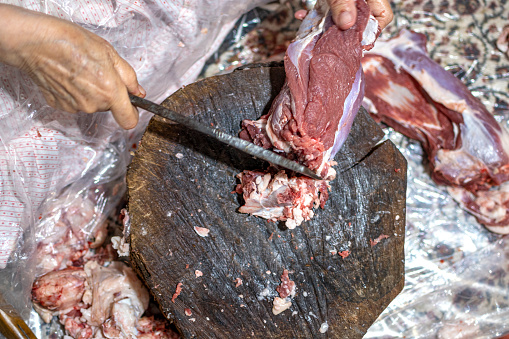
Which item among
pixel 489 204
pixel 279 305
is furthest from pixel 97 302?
pixel 489 204

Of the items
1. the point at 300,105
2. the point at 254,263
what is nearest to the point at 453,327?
the point at 254,263

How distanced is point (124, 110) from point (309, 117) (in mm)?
718

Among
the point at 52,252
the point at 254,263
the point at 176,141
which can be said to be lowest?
the point at 52,252

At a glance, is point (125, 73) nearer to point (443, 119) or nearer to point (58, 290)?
point (58, 290)

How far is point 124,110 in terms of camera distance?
5.13ft

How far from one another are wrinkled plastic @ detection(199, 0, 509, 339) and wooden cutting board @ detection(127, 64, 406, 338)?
888 millimetres

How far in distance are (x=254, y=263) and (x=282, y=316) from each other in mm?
243

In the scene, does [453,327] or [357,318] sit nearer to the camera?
[357,318]

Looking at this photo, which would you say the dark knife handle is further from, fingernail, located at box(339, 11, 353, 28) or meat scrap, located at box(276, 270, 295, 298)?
fingernail, located at box(339, 11, 353, 28)

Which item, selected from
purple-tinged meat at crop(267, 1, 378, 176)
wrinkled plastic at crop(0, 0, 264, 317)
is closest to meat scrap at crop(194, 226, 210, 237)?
purple-tinged meat at crop(267, 1, 378, 176)

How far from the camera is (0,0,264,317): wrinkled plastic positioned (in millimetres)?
1806

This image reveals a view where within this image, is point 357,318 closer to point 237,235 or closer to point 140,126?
point 237,235

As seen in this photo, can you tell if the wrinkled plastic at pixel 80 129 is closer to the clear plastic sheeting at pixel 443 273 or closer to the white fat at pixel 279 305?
the white fat at pixel 279 305

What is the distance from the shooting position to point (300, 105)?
4.96ft
